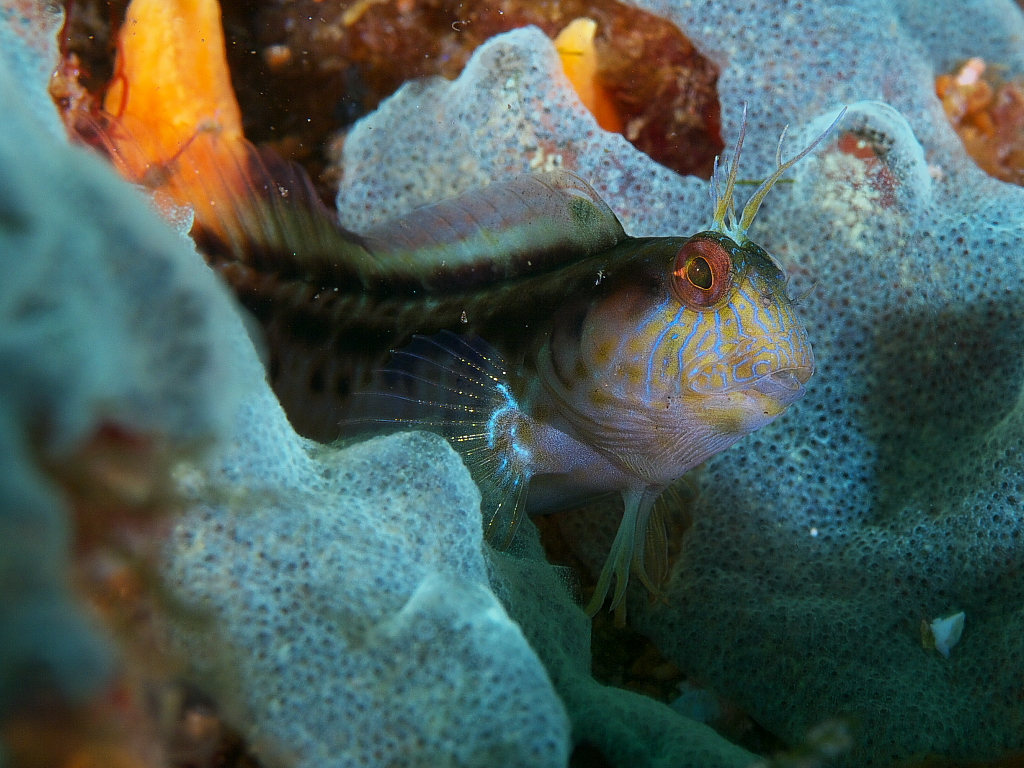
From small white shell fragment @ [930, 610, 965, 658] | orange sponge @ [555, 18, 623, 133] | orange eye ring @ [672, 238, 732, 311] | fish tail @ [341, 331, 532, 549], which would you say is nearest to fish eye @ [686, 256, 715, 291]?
orange eye ring @ [672, 238, 732, 311]

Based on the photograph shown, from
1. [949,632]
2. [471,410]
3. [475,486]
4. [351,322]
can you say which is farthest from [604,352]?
[949,632]

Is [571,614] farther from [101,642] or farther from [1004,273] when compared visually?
[1004,273]

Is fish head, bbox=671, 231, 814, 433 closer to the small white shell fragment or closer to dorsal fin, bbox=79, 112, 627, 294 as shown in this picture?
dorsal fin, bbox=79, 112, 627, 294

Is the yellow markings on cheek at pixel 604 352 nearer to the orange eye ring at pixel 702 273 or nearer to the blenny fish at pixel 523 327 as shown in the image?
the blenny fish at pixel 523 327

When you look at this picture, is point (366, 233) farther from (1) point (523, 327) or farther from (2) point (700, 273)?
(2) point (700, 273)

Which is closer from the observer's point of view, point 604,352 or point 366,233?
point 604,352

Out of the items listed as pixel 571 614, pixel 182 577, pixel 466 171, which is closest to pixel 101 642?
pixel 182 577
